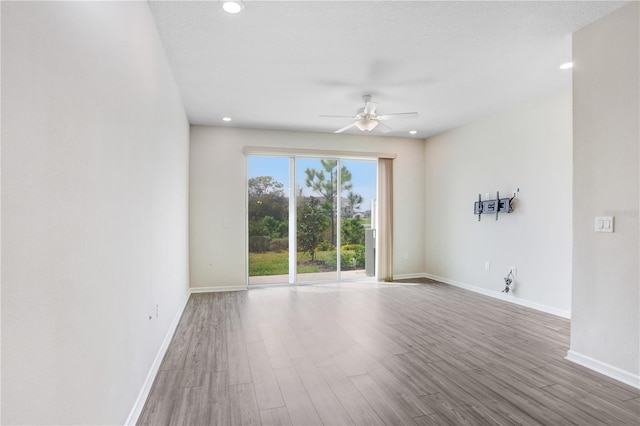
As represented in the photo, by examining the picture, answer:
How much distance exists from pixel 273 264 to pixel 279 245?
0.34 metres

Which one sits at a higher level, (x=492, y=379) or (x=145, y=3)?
(x=145, y=3)

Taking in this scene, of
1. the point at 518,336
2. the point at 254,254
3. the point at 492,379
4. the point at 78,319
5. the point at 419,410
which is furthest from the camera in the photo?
the point at 254,254

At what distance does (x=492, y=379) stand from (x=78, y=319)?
2569mm

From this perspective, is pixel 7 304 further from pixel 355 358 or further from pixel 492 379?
pixel 492 379

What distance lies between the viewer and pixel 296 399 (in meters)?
2.17

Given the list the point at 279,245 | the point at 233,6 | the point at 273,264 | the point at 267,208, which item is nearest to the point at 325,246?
the point at 279,245

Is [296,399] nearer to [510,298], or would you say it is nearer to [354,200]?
[510,298]

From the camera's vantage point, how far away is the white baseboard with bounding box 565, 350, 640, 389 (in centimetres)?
236

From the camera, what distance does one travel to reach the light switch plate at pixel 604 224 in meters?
2.49

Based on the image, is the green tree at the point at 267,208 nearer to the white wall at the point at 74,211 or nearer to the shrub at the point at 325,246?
the shrub at the point at 325,246

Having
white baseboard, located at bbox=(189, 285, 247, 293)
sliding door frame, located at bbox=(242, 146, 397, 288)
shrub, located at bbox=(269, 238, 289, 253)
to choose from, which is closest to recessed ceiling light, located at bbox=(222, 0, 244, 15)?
sliding door frame, located at bbox=(242, 146, 397, 288)

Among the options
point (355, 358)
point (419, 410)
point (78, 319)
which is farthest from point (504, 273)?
point (78, 319)

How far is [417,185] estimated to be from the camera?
6523 millimetres

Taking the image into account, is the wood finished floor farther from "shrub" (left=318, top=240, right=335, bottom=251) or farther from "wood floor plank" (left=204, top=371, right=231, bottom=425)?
"shrub" (left=318, top=240, right=335, bottom=251)
